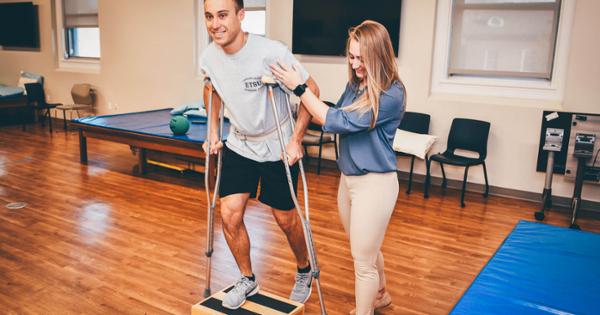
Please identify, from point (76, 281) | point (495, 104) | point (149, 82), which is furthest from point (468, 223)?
point (149, 82)

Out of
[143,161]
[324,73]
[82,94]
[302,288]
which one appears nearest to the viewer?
[302,288]

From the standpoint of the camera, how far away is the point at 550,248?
2.85m

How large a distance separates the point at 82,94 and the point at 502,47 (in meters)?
6.42

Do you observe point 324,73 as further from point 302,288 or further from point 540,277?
point 540,277

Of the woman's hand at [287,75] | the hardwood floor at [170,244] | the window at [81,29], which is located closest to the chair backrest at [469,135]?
the hardwood floor at [170,244]

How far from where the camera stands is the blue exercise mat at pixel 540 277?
2.22 meters

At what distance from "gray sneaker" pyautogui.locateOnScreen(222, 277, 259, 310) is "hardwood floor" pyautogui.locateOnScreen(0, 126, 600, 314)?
50cm

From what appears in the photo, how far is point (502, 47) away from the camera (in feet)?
17.5

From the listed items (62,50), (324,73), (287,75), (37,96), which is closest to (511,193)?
(324,73)

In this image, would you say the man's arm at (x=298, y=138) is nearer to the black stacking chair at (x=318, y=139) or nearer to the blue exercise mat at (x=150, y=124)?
the blue exercise mat at (x=150, y=124)

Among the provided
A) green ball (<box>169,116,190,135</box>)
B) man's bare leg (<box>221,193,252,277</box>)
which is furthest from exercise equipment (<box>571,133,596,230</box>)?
green ball (<box>169,116,190,135</box>)

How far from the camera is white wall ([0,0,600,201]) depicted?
4910 millimetres

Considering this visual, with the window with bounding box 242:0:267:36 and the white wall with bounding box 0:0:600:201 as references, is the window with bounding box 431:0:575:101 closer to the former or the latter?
the white wall with bounding box 0:0:600:201

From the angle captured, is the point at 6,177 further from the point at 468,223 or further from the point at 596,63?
the point at 596,63
